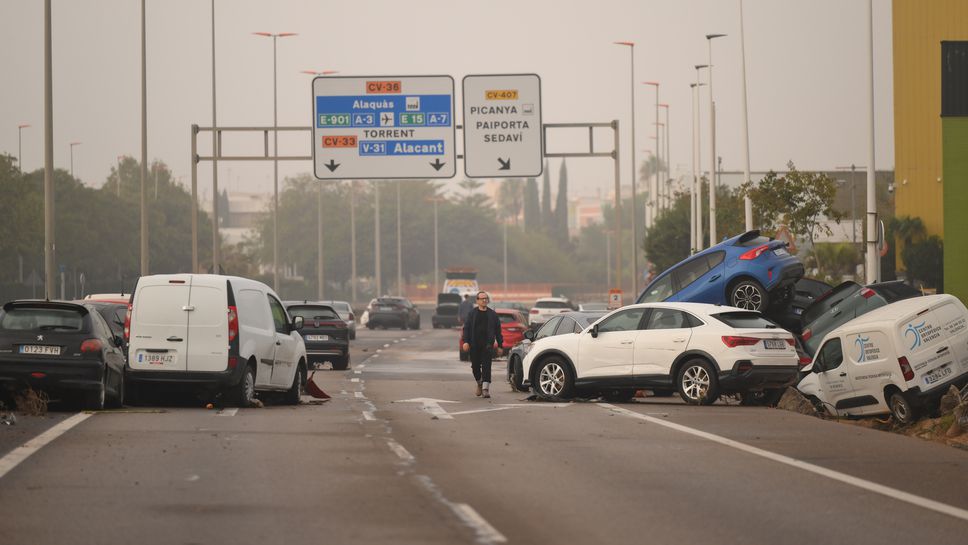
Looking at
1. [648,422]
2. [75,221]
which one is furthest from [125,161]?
Result: [648,422]

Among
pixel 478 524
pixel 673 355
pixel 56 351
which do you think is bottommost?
pixel 478 524

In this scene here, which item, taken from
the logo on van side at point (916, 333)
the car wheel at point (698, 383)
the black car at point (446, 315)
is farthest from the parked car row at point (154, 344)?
the black car at point (446, 315)

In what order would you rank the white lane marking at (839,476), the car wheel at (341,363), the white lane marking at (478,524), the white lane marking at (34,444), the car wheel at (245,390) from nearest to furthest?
the white lane marking at (478,524), the white lane marking at (839,476), the white lane marking at (34,444), the car wheel at (245,390), the car wheel at (341,363)

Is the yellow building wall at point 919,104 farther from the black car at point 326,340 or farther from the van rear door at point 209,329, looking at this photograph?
the van rear door at point 209,329

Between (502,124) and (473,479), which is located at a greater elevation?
(502,124)

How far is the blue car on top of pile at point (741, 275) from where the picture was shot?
26703mm

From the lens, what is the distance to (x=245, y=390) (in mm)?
21281

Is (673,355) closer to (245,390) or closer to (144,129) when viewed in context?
(245,390)

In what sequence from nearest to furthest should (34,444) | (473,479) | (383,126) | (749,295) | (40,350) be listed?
(473,479), (34,444), (40,350), (749,295), (383,126)

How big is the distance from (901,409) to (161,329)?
31.0ft

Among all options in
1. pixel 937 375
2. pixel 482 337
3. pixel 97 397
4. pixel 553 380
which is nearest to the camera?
pixel 937 375

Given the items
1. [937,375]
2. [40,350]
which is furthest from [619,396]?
[40,350]

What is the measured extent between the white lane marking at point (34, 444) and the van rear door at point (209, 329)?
201cm

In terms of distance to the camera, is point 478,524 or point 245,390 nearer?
point 478,524
